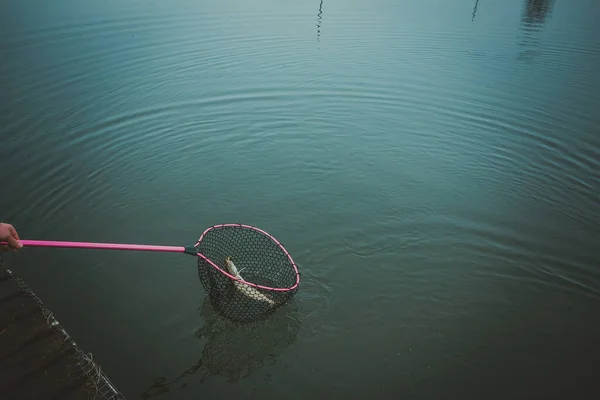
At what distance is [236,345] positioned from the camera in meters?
4.73

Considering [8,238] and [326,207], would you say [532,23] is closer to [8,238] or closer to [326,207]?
[326,207]

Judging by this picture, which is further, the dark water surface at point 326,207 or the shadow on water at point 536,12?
the shadow on water at point 536,12

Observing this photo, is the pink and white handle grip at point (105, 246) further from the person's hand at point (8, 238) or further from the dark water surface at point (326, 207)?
→ the dark water surface at point (326, 207)

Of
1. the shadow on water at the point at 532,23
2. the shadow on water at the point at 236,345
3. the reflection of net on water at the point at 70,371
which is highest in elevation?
the shadow on water at the point at 532,23

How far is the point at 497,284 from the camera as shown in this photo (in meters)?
5.60

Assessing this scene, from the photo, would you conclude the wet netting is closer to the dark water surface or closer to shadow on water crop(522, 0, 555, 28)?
the dark water surface

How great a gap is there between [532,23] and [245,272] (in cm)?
2366

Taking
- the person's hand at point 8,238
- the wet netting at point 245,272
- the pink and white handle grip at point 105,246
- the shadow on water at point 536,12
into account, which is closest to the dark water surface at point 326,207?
the wet netting at point 245,272

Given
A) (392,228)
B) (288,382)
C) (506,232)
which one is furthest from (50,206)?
(506,232)

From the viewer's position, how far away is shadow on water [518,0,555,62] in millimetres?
16094

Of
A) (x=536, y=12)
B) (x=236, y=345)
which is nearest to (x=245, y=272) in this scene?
(x=236, y=345)

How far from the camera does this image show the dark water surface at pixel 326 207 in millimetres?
4641

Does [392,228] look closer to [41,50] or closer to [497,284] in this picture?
[497,284]

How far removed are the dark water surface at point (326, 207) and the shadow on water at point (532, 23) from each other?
1357 millimetres
